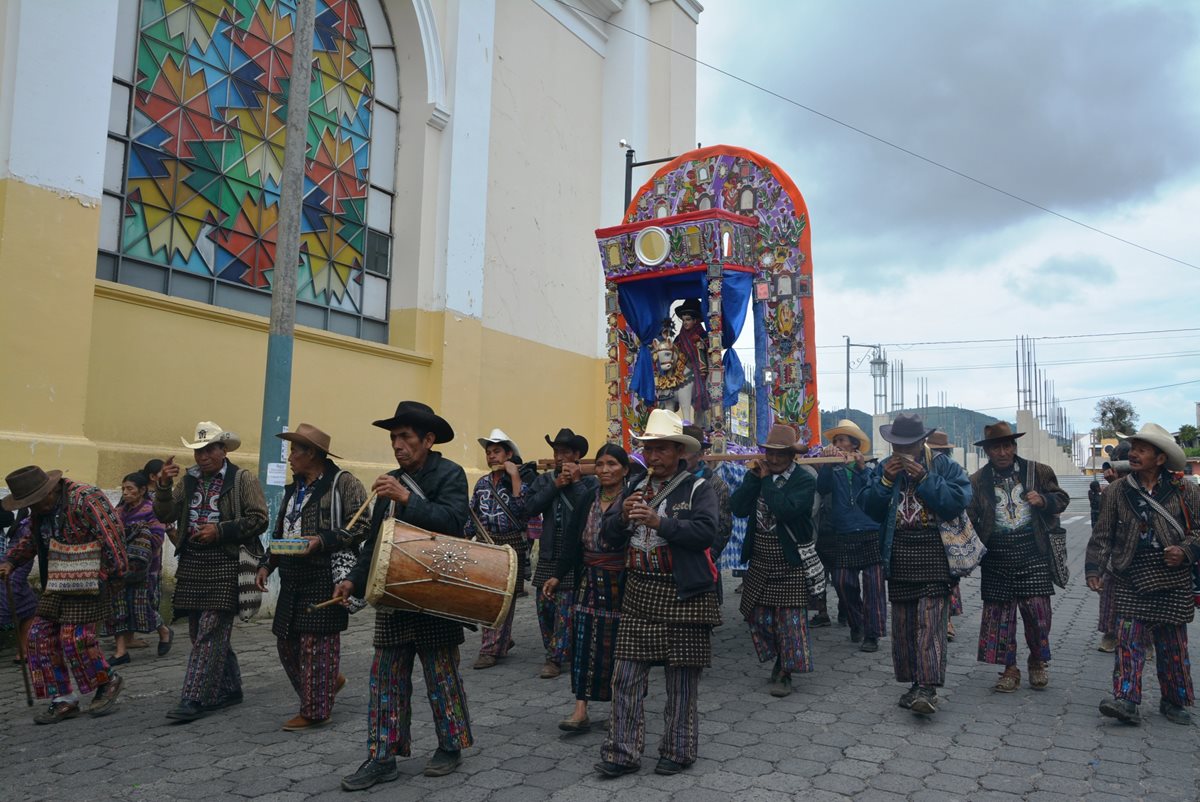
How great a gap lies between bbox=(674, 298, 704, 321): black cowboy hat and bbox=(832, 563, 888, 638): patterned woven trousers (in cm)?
326

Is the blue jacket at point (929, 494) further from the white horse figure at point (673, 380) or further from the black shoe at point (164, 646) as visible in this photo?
the black shoe at point (164, 646)

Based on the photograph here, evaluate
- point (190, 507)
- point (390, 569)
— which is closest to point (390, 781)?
point (390, 569)

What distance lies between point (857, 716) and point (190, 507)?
4.61 meters

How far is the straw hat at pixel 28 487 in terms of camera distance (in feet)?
18.9

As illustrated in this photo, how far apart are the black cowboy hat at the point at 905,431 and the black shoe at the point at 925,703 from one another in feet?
5.25

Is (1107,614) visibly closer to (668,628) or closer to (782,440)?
(782,440)

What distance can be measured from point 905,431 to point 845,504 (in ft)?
7.40

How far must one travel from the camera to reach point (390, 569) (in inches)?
173

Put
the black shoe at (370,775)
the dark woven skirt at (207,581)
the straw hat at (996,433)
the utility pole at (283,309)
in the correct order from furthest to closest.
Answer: the utility pole at (283,309) → the straw hat at (996,433) → the dark woven skirt at (207,581) → the black shoe at (370,775)

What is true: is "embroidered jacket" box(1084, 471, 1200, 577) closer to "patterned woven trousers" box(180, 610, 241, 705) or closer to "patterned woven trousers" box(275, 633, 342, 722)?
"patterned woven trousers" box(275, 633, 342, 722)

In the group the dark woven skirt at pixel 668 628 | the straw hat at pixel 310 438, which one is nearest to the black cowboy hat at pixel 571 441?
the straw hat at pixel 310 438

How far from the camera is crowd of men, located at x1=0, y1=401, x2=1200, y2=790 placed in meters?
4.67

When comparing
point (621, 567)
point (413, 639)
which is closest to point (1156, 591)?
point (621, 567)

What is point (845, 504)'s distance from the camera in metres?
8.33
